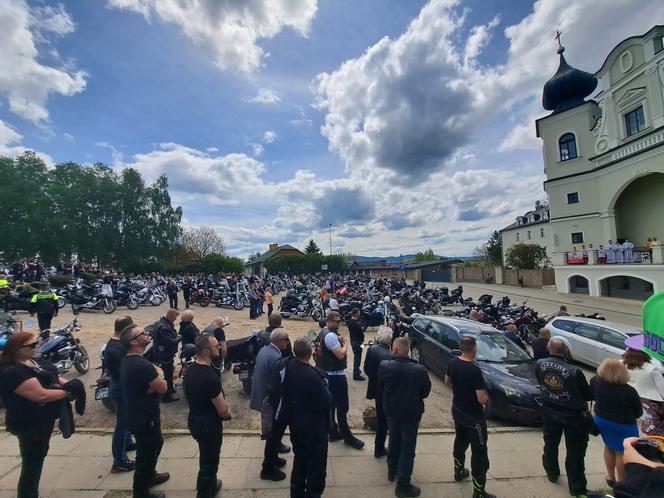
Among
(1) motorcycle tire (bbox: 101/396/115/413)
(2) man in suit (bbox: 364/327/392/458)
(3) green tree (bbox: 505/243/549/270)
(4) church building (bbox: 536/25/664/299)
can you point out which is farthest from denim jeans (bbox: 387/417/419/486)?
(3) green tree (bbox: 505/243/549/270)

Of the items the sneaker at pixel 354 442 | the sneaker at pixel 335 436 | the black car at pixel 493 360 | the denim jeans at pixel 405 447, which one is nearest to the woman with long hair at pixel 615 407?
the black car at pixel 493 360

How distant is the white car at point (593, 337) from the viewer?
6.89 meters

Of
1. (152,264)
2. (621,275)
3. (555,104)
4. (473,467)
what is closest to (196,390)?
(473,467)

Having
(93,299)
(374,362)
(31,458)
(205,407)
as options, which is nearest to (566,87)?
(374,362)

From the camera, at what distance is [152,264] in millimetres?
33875

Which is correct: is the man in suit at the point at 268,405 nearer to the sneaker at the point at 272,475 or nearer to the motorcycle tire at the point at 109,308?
the sneaker at the point at 272,475

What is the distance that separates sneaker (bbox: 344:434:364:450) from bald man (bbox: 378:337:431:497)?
2.68ft

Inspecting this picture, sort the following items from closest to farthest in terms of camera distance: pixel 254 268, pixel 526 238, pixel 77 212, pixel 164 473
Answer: pixel 164 473 → pixel 77 212 → pixel 526 238 → pixel 254 268

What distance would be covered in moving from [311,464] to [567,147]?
30552 mm

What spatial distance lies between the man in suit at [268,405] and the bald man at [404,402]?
1202 millimetres

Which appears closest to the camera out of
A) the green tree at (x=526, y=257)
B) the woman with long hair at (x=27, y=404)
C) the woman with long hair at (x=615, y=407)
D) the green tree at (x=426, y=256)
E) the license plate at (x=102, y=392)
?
the woman with long hair at (x=27, y=404)

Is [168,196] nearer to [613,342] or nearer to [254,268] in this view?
[254,268]

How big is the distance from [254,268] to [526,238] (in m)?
46.1

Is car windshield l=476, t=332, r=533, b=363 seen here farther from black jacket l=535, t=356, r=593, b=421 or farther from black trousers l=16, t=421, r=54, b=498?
black trousers l=16, t=421, r=54, b=498
